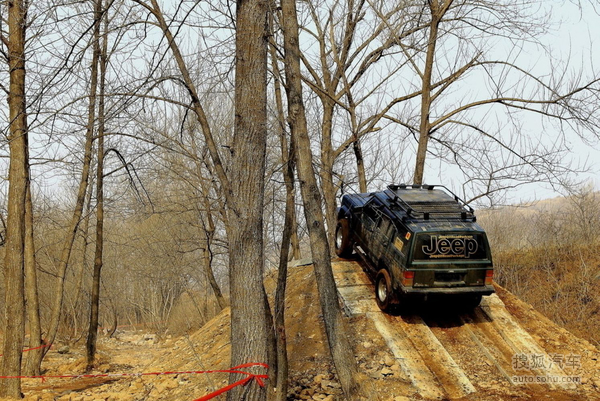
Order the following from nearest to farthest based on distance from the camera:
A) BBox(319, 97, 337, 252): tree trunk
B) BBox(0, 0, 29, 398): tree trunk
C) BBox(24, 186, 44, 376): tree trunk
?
BBox(0, 0, 29, 398): tree trunk < BBox(24, 186, 44, 376): tree trunk < BBox(319, 97, 337, 252): tree trunk

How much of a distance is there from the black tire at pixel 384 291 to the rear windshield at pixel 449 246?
916mm

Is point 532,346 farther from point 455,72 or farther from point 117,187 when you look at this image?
point 117,187

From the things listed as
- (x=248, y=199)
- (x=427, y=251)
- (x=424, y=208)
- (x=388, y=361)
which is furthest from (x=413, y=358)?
(x=248, y=199)

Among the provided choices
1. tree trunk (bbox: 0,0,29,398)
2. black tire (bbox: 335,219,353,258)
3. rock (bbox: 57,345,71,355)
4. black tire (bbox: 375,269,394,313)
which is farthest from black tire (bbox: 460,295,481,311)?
rock (bbox: 57,345,71,355)

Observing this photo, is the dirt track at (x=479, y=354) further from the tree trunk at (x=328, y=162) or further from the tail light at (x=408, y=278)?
the tree trunk at (x=328, y=162)

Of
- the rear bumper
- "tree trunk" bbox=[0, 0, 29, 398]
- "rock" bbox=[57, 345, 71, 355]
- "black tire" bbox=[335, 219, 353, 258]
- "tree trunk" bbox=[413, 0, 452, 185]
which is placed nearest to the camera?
the rear bumper

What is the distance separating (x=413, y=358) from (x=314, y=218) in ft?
10.5

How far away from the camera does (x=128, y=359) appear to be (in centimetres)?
1880

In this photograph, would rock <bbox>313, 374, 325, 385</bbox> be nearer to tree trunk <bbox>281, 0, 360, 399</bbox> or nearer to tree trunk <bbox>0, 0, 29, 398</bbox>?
tree trunk <bbox>281, 0, 360, 399</bbox>

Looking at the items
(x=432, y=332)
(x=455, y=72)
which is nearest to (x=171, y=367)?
(x=432, y=332)

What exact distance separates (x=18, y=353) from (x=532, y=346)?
31.7 feet

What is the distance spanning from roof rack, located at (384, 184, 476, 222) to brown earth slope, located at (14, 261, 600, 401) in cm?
208

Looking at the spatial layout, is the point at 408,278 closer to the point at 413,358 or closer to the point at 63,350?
the point at 413,358

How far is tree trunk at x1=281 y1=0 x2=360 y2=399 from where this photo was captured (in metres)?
7.68
